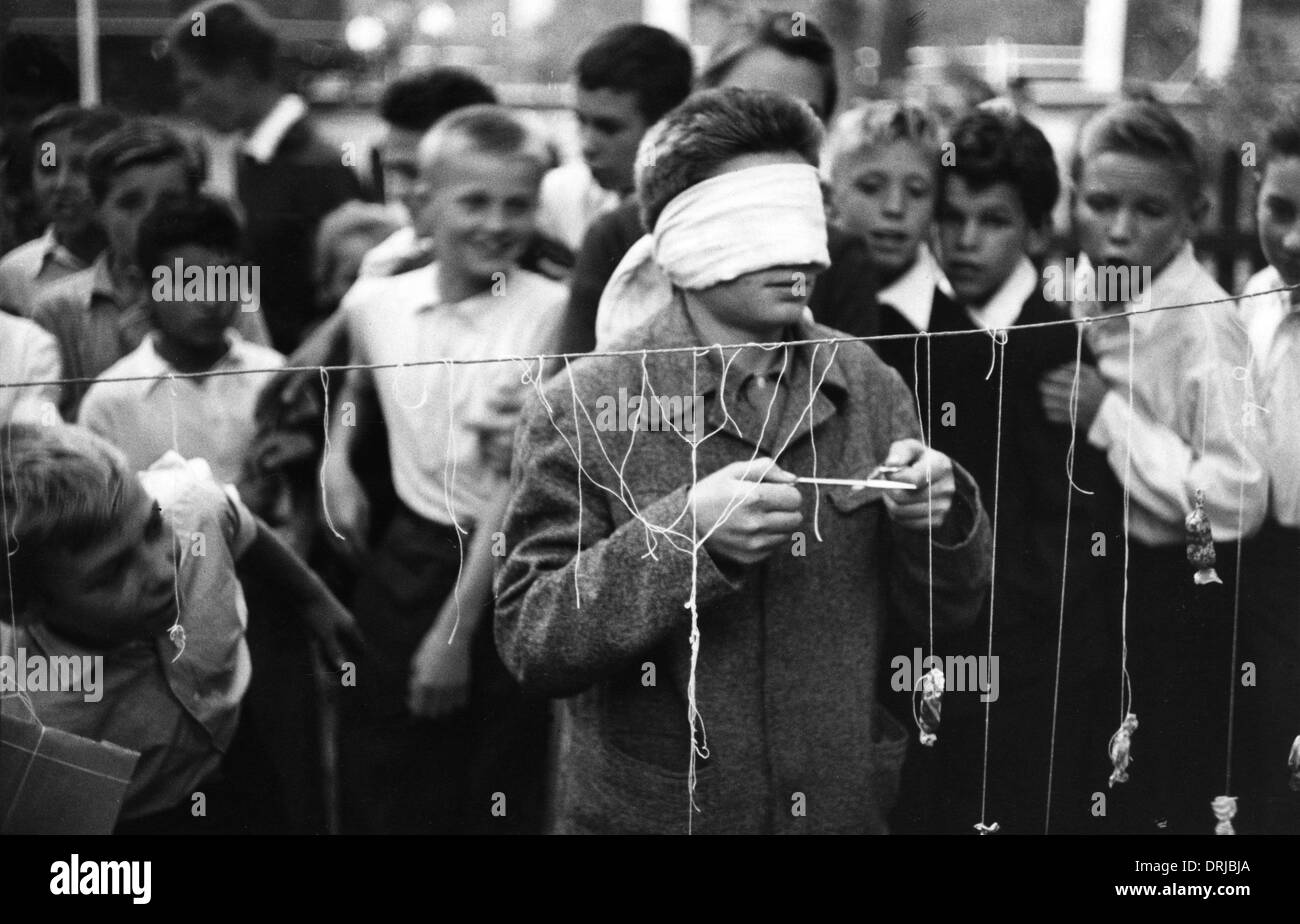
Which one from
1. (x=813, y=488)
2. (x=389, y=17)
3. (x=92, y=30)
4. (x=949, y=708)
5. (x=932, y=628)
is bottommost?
(x=949, y=708)

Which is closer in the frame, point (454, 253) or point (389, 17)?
point (454, 253)

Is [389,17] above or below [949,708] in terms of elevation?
above

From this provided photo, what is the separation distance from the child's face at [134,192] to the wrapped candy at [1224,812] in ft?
7.81

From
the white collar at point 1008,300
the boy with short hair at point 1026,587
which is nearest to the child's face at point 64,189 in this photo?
the boy with short hair at point 1026,587

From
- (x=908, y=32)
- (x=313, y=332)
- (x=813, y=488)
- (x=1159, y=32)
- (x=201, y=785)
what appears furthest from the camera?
(x=908, y=32)

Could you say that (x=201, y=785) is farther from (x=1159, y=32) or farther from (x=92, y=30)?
(x=1159, y=32)

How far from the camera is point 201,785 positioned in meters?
2.92

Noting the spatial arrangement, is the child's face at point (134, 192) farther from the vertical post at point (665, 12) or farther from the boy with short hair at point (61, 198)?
the vertical post at point (665, 12)

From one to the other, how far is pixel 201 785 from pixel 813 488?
4.22ft

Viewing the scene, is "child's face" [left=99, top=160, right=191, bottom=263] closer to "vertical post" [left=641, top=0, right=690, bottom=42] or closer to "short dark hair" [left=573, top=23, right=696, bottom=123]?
"short dark hair" [left=573, top=23, right=696, bottom=123]

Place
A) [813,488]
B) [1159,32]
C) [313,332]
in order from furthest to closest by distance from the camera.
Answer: [1159,32], [313,332], [813,488]

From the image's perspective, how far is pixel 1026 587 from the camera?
9.78ft

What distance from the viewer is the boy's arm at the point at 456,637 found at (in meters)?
2.91

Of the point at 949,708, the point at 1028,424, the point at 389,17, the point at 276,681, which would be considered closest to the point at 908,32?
the point at 389,17
